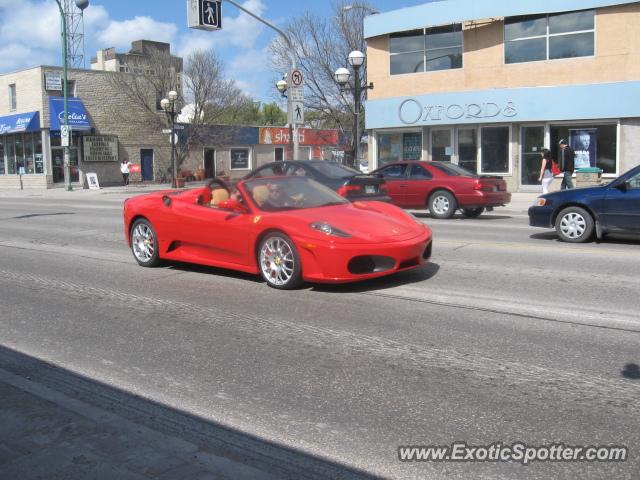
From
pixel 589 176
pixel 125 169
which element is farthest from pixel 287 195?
pixel 125 169

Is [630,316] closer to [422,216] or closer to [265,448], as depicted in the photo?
[265,448]

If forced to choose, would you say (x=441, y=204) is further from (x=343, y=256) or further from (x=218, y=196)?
(x=343, y=256)

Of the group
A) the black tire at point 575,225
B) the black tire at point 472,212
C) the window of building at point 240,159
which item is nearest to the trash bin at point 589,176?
the black tire at point 472,212

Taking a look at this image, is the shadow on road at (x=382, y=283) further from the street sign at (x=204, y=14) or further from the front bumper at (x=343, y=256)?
the street sign at (x=204, y=14)

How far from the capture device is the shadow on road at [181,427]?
11.5 feet

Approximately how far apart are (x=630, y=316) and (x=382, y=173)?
37.9ft

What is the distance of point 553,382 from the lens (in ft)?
15.1

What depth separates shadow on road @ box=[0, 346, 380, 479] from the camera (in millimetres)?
3520

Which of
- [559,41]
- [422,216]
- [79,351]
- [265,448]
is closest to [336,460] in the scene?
[265,448]

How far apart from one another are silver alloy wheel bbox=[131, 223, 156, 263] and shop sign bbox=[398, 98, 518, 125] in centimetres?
1843

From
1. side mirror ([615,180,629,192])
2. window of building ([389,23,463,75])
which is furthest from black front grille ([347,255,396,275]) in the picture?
window of building ([389,23,463,75])

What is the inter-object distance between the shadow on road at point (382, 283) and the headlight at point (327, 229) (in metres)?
0.73

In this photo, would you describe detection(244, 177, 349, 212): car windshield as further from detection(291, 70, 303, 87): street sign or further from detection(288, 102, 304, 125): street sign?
detection(291, 70, 303, 87): street sign

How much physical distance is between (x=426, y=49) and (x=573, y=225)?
675 inches
